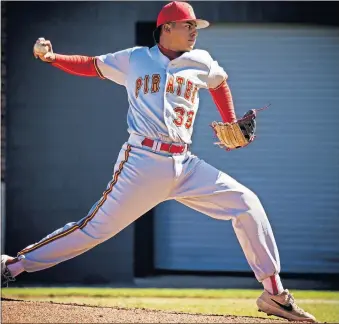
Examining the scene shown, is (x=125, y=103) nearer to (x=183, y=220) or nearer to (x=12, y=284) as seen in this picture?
(x=183, y=220)

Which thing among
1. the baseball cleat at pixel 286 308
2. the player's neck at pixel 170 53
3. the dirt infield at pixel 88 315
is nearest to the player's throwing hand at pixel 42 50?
the player's neck at pixel 170 53

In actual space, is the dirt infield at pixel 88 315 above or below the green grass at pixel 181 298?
above

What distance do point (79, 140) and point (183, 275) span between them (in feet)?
5.57

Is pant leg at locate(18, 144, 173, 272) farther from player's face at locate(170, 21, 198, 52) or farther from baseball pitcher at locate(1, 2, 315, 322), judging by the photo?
player's face at locate(170, 21, 198, 52)

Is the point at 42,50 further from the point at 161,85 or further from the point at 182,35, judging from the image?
the point at 182,35

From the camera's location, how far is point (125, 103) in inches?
359

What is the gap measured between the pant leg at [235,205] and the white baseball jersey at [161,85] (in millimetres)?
251

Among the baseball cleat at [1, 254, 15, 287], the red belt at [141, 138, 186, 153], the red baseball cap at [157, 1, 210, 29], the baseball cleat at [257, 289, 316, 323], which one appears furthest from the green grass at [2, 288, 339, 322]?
the red baseball cap at [157, 1, 210, 29]

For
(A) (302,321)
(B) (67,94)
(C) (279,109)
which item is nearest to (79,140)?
(B) (67,94)

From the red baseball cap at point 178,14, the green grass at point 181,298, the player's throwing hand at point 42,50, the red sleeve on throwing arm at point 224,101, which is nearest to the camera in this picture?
the player's throwing hand at point 42,50

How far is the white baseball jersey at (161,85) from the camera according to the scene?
5.79 metres

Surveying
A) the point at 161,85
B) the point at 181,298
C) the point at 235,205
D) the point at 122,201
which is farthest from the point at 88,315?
→ the point at 181,298

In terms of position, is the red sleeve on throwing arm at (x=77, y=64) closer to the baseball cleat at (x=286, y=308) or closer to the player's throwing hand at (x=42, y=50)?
the player's throwing hand at (x=42, y=50)

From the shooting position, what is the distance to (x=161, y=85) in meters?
5.82
